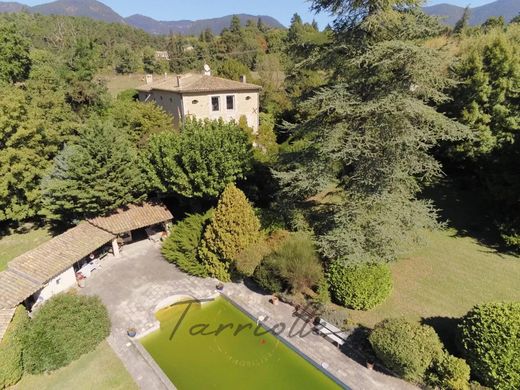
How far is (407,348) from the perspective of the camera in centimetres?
Answer: 1192

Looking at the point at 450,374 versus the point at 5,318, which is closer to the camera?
the point at 450,374

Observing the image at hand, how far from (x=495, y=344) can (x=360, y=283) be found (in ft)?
18.3

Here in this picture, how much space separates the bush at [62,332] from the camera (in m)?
13.7

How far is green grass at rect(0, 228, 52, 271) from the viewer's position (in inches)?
898

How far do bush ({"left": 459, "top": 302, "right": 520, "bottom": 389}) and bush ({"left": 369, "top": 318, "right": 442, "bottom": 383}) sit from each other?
115cm

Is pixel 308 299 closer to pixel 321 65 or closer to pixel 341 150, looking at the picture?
pixel 341 150

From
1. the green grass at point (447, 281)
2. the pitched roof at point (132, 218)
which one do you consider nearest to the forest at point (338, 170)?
the pitched roof at point (132, 218)

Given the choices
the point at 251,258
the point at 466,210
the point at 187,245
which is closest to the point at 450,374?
the point at 251,258

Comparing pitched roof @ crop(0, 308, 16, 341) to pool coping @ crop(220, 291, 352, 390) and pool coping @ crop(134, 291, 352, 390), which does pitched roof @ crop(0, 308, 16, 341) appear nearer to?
pool coping @ crop(134, 291, 352, 390)

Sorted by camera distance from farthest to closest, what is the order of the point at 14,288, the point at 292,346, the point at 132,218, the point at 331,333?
the point at 132,218 < the point at 14,288 < the point at 331,333 < the point at 292,346

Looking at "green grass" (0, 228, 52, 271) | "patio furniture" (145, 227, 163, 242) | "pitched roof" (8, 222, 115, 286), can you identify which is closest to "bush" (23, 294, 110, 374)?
"pitched roof" (8, 222, 115, 286)

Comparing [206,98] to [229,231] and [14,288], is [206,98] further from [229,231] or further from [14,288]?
[14,288]

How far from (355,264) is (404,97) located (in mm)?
7707

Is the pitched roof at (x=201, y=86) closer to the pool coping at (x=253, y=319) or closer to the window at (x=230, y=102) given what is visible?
the window at (x=230, y=102)
